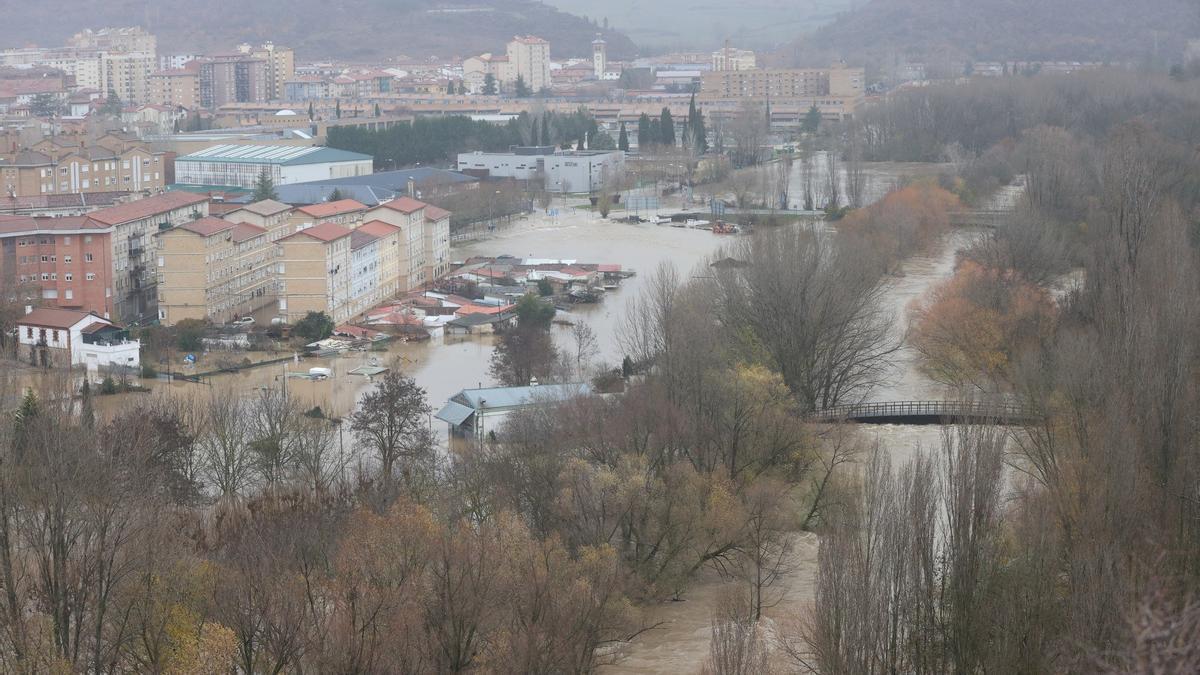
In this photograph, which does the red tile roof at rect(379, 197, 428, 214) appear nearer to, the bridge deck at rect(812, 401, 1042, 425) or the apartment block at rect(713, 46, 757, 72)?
the bridge deck at rect(812, 401, 1042, 425)

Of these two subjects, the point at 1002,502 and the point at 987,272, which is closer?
the point at 1002,502

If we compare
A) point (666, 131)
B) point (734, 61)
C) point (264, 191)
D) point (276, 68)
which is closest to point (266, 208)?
point (264, 191)

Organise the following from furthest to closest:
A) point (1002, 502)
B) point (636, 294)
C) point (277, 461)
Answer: point (636, 294), point (277, 461), point (1002, 502)

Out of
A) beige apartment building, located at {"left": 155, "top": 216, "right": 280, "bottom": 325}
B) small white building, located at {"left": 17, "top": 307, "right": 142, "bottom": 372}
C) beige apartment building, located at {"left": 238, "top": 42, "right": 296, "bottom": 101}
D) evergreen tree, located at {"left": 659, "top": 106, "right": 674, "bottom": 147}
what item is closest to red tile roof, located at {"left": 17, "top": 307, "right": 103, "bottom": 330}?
small white building, located at {"left": 17, "top": 307, "right": 142, "bottom": 372}

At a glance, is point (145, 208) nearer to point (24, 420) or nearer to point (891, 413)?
point (24, 420)

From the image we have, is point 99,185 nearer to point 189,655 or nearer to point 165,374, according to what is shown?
point 165,374

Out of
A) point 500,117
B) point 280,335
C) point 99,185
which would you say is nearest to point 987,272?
point 280,335

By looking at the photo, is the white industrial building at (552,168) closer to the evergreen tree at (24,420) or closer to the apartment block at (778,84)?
the apartment block at (778,84)
